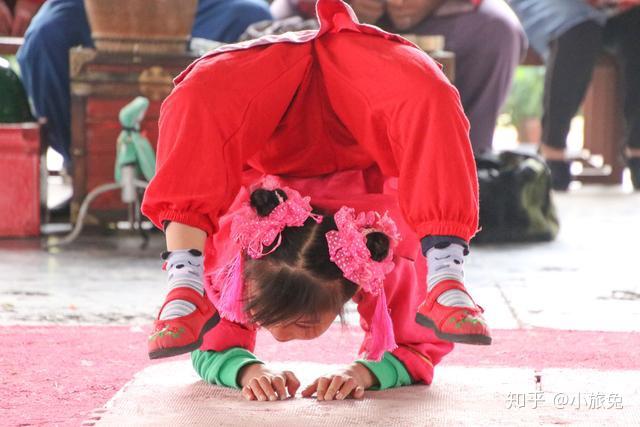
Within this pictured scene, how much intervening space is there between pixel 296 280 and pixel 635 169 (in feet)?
10.9

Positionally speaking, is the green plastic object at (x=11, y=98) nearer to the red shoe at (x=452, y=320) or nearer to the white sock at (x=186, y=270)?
the white sock at (x=186, y=270)

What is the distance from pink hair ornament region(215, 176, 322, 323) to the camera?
5.00 ft

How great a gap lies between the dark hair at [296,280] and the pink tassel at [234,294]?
0.01m

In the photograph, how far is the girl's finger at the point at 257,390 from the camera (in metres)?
1.56

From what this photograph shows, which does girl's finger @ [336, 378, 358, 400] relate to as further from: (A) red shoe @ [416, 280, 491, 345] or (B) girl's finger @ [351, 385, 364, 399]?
(A) red shoe @ [416, 280, 491, 345]

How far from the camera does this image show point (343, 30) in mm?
1683

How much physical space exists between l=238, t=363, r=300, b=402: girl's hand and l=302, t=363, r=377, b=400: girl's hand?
2 centimetres

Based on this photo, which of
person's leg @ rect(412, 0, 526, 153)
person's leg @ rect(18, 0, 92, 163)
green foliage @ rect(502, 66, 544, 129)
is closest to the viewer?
person's leg @ rect(18, 0, 92, 163)

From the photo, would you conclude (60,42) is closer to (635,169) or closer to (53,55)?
(53,55)

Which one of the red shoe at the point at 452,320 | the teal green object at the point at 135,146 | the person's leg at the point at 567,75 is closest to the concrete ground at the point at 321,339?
the red shoe at the point at 452,320

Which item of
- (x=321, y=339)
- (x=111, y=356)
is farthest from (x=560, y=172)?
(x=111, y=356)

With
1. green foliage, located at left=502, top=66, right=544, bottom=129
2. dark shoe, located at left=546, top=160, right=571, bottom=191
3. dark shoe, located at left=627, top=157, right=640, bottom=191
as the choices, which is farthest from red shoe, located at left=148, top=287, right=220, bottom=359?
green foliage, located at left=502, top=66, right=544, bottom=129

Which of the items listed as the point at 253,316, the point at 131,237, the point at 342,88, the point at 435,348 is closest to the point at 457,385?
the point at 435,348

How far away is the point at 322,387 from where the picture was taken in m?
1.57
